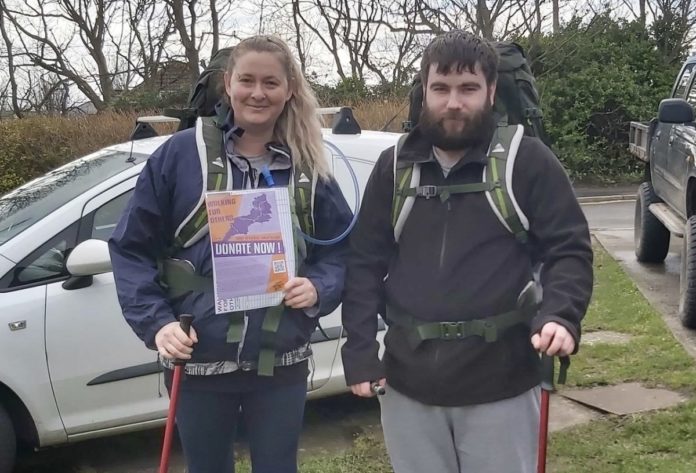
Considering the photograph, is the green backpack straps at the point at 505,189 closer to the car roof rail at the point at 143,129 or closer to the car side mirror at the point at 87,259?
the car side mirror at the point at 87,259

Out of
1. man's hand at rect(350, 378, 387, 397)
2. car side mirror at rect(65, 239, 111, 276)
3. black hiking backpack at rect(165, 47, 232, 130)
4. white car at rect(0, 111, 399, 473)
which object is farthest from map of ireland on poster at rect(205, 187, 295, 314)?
car side mirror at rect(65, 239, 111, 276)

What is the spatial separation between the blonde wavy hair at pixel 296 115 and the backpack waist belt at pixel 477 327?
1.94 feet

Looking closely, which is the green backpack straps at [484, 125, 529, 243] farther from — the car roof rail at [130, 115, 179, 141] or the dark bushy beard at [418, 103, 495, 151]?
the car roof rail at [130, 115, 179, 141]

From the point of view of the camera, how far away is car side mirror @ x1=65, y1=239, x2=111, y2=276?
3553mm

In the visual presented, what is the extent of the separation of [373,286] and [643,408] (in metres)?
2.71

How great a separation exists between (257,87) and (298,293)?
0.62 meters

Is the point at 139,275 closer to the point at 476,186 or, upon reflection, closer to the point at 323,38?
the point at 476,186

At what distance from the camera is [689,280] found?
573cm

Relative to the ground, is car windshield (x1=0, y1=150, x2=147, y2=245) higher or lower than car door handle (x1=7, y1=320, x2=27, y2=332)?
higher

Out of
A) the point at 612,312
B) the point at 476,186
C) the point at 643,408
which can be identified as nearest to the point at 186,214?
the point at 476,186

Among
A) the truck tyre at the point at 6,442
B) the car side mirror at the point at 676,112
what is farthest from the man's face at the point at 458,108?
the car side mirror at the point at 676,112

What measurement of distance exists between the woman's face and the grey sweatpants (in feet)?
2.96

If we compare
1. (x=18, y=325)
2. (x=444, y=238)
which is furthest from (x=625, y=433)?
(x=18, y=325)

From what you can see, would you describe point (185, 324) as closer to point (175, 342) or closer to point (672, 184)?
point (175, 342)
